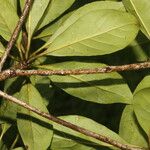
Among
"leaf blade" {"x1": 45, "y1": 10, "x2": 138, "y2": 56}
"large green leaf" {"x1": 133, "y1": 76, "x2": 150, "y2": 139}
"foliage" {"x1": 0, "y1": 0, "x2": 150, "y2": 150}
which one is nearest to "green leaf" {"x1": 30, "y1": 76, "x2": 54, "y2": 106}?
"foliage" {"x1": 0, "y1": 0, "x2": 150, "y2": 150}

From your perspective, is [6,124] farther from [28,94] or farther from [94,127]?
[94,127]

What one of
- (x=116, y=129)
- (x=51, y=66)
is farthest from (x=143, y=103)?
(x=116, y=129)

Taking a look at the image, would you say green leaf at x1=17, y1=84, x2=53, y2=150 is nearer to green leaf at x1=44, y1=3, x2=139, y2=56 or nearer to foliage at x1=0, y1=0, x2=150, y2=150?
foliage at x1=0, y1=0, x2=150, y2=150

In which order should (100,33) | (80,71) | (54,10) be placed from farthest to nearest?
(54,10), (100,33), (80,71)

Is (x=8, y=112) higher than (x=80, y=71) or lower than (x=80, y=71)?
lower

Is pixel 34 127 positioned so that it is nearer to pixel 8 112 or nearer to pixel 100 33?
pixel 8 112

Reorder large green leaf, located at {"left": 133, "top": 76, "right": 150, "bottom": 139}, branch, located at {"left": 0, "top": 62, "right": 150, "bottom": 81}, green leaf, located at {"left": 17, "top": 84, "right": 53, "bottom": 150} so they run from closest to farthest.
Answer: branch, located at {"left": 0, "top": 62, "right": 150, "bottom": 81} < large green leaf, located at {"left": 133, "top": 76, "right": 150, "bottom": 139} < green leaf, located at {"left": 17, "top": 84, "right": 53, "bottom": 150}

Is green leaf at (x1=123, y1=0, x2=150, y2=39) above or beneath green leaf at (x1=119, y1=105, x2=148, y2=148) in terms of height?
above

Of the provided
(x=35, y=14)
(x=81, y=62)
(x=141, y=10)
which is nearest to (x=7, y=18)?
(x=35, y=14)
